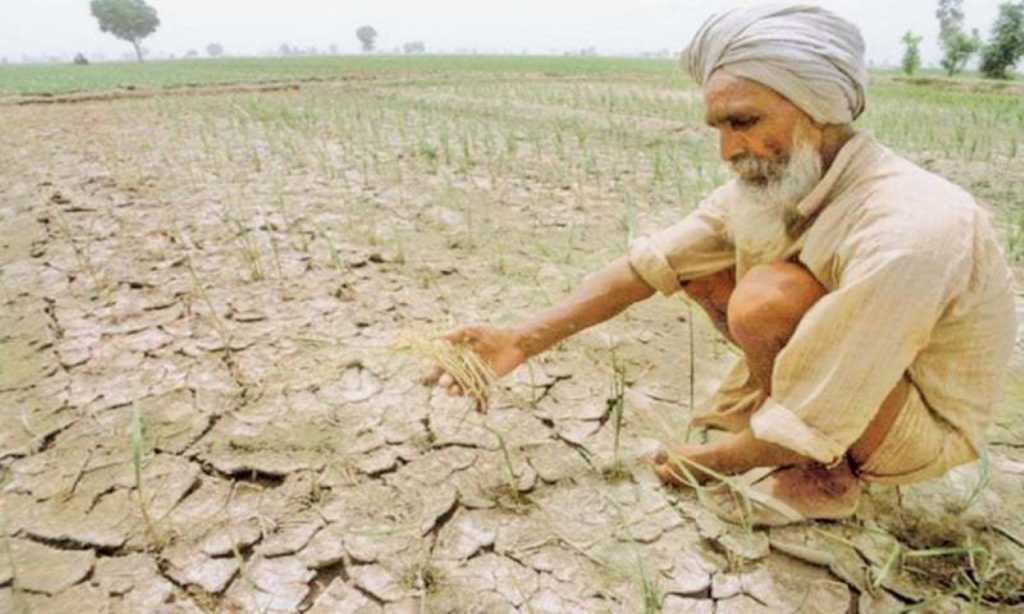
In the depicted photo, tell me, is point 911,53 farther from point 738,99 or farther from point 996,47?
point 738,99

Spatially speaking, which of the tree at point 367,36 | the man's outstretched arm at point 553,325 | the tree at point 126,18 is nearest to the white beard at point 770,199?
the man's outstretched arm at point 553,325

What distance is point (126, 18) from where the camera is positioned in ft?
194

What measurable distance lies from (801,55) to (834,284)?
→ 0.45 m

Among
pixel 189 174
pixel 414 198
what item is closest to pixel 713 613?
pixel 414 198

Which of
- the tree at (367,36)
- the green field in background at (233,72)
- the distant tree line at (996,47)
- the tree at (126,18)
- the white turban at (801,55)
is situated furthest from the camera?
the tree at (367,36)

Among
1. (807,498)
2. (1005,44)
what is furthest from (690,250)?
(1005,44)

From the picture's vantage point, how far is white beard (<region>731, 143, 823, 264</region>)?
132 centimetres

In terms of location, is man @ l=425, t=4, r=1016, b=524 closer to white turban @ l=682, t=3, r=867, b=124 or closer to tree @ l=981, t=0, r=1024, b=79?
white turban @ l=682, t=3, r=867, b=124

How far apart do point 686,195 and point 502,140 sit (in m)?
2.41

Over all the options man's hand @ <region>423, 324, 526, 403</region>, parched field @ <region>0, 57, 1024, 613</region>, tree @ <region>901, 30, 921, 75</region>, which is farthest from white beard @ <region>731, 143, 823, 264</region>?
tree @ <region>901, 30, 921, 75</region>

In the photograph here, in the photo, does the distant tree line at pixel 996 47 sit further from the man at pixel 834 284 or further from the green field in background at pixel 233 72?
the man at pixel 834 284

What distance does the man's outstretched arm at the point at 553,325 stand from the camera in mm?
1714

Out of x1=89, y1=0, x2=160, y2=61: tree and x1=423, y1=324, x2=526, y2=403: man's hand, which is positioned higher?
x1=89, y1=0, x2=160, y2=61: tree

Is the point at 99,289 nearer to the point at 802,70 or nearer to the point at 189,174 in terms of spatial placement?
the point at 189,174
